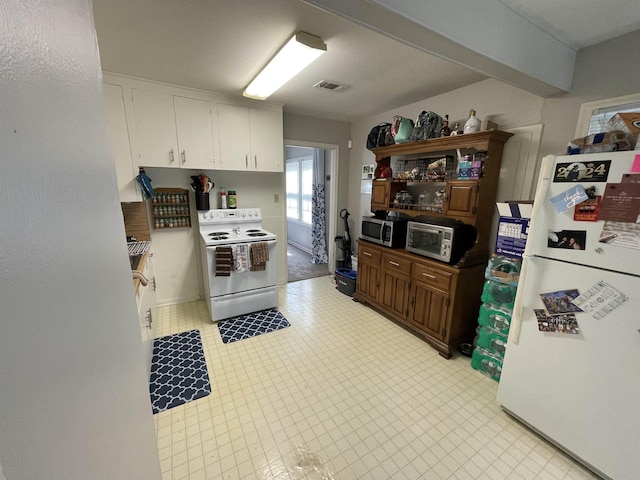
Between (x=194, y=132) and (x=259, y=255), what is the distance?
1.51 metres

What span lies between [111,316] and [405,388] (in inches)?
80.2

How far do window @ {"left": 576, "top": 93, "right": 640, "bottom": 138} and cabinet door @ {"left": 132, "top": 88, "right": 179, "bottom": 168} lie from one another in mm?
3557

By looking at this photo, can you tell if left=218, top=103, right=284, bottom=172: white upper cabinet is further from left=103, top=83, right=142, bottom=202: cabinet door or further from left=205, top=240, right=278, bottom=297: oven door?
left=205, top=240, right=278, bottom=297: oven door

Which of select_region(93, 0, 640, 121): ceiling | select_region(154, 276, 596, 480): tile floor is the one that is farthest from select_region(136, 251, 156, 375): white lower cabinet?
select_region(93, 0, 640, 121): ceiling

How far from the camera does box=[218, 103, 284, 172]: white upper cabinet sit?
299 cm

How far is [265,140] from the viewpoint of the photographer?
3.21m

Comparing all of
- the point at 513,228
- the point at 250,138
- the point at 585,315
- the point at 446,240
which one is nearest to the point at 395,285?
the point at 446,240

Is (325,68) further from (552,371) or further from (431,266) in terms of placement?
(552,371)

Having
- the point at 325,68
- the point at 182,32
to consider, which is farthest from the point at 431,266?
the point at 182,32

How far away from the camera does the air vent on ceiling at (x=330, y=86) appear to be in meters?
2.47

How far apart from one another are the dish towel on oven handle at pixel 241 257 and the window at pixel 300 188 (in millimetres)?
2957

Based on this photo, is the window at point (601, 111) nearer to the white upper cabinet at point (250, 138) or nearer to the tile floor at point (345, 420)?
the tile floor at point (345, 420)

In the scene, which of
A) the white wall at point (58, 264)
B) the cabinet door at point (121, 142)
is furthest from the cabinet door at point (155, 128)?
the white wall at point (58, 264)

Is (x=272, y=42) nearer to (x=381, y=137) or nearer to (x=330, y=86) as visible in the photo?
(x=330, y=86)
